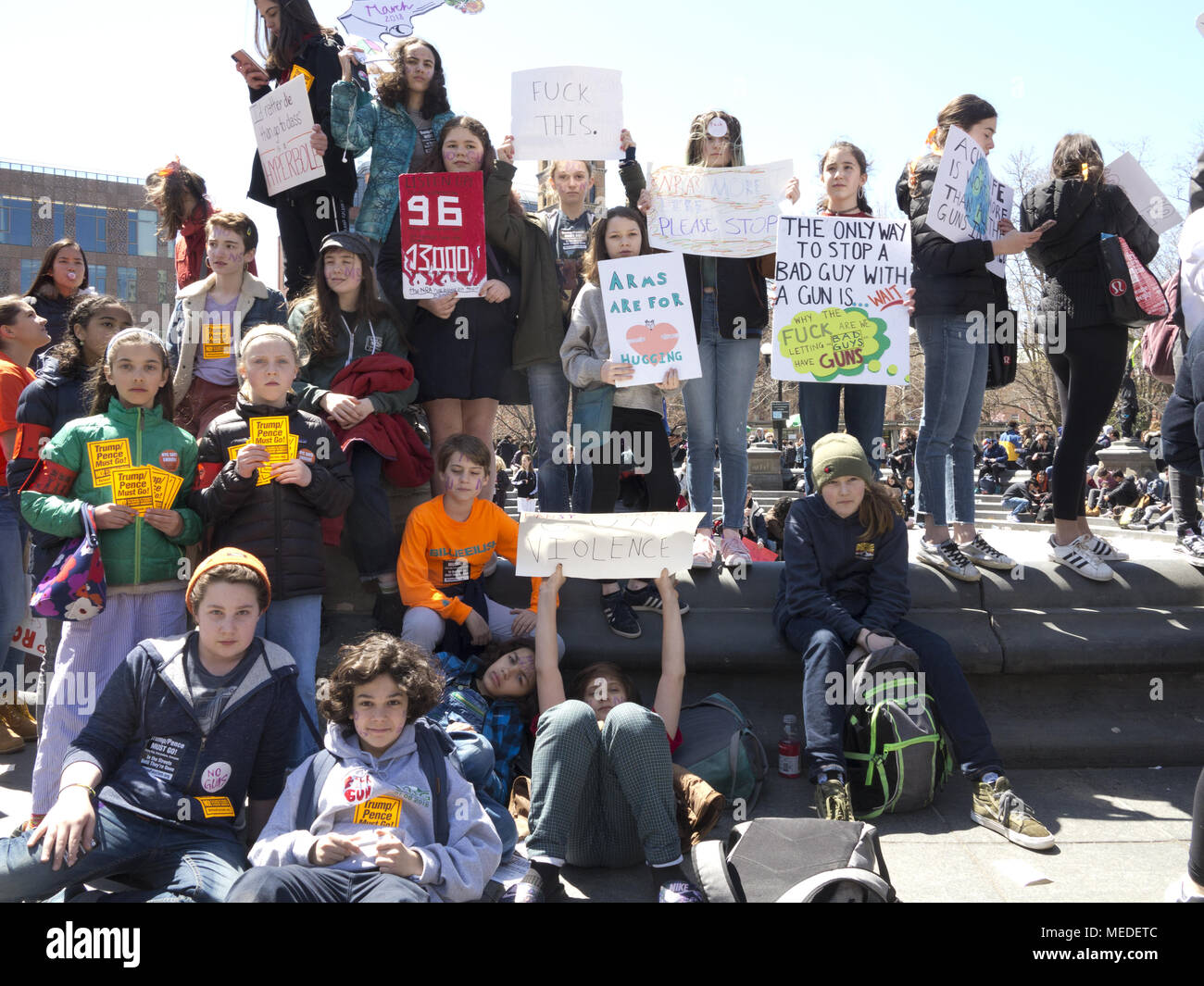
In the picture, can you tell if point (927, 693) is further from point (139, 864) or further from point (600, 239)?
point (139, 864)

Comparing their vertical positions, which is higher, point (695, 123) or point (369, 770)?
point (695, 123)

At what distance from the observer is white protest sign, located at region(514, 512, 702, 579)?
442 cm

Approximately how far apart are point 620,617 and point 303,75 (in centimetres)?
369

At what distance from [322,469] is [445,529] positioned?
71cm

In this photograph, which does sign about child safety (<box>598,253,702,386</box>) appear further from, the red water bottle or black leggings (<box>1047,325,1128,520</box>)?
black leggings (<box>1047,325,1128,520</box>)

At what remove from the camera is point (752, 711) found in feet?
16.5

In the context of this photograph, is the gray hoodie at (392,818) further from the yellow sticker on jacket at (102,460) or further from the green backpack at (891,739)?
the green backpack at (891,739)

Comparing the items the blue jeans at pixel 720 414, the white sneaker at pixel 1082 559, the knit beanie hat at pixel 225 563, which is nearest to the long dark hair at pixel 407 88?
the blue jeans at pixel 720 414

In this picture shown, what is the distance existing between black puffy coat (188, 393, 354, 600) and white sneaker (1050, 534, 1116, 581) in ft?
13.0

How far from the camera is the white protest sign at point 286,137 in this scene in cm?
578

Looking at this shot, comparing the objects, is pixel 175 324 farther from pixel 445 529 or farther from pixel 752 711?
pixel 752 711

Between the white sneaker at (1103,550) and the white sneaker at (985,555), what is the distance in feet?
1.61
